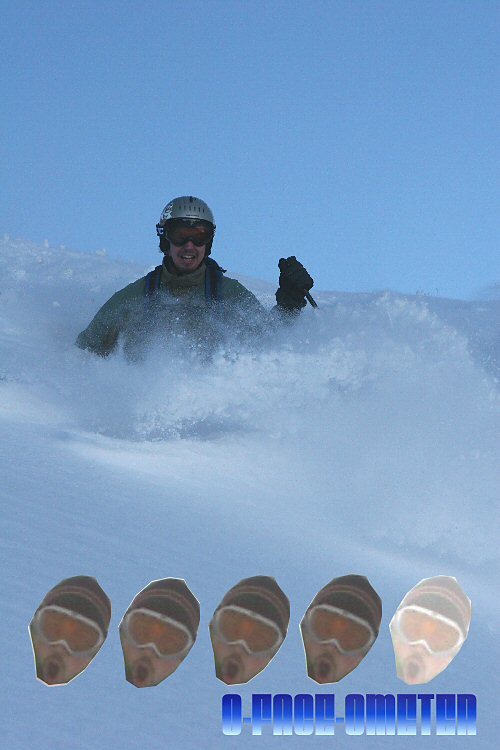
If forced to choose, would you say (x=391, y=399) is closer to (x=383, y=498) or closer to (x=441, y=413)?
(x=441, y=413)

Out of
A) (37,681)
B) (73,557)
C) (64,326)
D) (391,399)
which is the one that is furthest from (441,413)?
(64,326)

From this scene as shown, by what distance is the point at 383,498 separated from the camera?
343cm

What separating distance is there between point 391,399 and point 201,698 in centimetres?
284

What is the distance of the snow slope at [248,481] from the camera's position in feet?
6.34

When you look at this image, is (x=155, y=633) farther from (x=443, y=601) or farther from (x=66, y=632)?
(x=443, y=601)

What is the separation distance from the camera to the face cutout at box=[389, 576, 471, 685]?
6.44ft

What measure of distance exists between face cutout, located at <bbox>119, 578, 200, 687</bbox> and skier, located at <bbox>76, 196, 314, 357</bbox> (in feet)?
13.2

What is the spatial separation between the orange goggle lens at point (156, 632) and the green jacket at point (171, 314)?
392 centimetres

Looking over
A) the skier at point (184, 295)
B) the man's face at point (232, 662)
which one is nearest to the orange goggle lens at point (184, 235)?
the skier at point (184, 295)

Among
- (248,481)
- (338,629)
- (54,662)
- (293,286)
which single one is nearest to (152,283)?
(293,286)

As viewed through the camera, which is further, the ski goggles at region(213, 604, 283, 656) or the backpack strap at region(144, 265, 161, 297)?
the backpack strap at region(144, 265, 161, 297)

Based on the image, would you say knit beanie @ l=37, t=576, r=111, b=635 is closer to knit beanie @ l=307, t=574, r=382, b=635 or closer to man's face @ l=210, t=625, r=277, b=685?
man's face @ l=210, t=625, r=277, b=685

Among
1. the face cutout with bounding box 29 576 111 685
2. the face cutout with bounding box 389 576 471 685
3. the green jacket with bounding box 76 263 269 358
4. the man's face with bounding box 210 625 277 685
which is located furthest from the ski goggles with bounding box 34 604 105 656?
the green jacket with bounding box 76 263 269 358

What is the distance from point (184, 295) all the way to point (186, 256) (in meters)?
0.31
